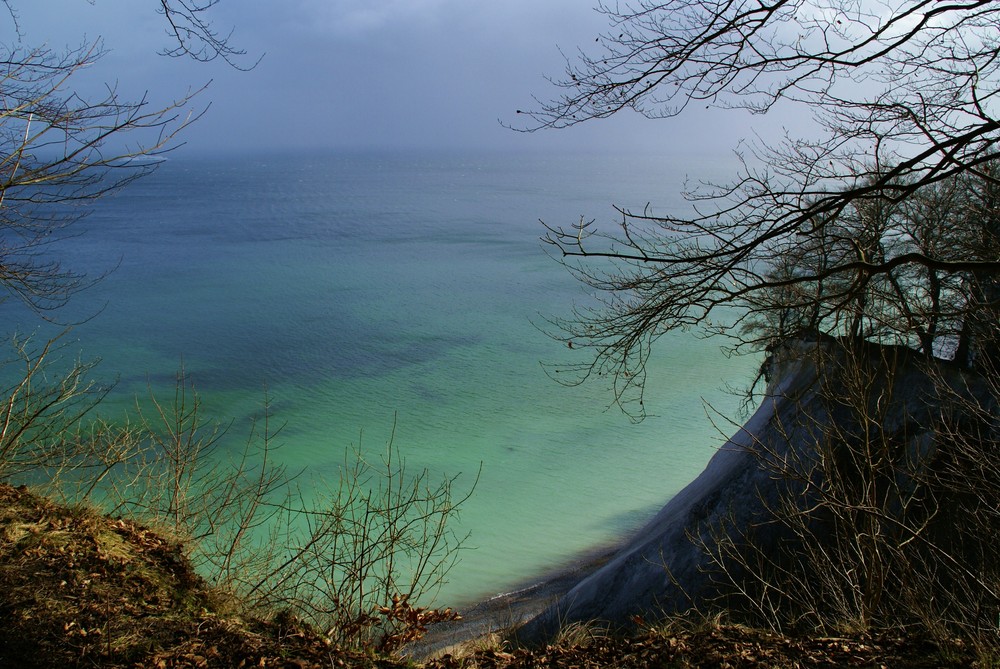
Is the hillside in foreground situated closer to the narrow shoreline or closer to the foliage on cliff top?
the foliage on cliff top

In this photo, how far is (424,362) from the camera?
23.8 meters

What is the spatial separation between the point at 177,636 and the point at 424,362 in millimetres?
19527

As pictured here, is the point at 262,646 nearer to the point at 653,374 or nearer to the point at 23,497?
the point at 23,497

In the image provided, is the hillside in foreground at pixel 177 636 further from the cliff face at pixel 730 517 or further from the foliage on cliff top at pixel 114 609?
the cliff face at pixel 730 517

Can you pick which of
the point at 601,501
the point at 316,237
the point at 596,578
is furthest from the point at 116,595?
the point at 316,237

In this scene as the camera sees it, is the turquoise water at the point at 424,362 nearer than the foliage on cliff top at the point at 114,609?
No

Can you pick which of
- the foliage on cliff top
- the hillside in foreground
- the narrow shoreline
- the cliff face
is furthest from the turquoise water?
the hillside in foreground

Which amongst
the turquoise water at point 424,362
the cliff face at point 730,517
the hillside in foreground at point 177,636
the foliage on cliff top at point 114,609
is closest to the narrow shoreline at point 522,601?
the turquoise water at point 424,362

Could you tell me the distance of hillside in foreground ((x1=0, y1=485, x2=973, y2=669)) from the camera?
13.4 feet

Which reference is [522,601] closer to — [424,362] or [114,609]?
[114,609]

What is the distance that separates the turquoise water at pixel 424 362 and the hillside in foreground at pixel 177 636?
26.3 feet

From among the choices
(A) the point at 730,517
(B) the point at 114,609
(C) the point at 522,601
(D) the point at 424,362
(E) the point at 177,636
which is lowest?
(C) the point at 522,601

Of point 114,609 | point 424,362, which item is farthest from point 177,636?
point 424,362

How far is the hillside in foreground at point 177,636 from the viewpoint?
4.09 meters
